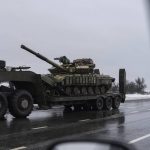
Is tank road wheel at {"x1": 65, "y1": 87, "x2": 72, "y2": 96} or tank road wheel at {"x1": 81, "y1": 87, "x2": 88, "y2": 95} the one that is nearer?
tank road wheel at {"x1": 65, "y1": 87, "x2": 72, "y2": 96}

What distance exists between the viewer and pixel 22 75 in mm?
19250

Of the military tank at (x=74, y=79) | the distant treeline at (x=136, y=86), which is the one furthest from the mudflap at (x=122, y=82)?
the distant treeline at (x=136, y=86)

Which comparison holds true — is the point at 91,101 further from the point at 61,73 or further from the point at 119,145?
the point at 119,145

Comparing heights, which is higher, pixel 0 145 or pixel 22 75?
pixel 22 75

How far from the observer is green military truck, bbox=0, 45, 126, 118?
60.5ft

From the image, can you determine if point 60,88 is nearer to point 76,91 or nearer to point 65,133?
point 76,91

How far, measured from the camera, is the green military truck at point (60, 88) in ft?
60.5

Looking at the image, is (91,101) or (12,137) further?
(91,101)

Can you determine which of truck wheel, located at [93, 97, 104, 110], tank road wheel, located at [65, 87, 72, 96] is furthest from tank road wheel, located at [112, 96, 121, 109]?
tank road wheel, located at [65, 87, 72, 96]

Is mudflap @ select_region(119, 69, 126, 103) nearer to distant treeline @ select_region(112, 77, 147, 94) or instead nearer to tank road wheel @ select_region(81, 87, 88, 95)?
tank road wheel @ select_region(81, 87, 88, 95)

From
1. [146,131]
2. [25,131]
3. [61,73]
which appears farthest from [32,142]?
[61,73]

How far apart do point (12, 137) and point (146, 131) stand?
376 cm

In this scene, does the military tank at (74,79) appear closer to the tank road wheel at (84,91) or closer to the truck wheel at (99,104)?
the tank road wheel at (84,91)

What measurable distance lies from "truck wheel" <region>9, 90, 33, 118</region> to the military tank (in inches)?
71.1
